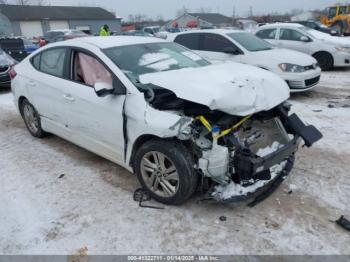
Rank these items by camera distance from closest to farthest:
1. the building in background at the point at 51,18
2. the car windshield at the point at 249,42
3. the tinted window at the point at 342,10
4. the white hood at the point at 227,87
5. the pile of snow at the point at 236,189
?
1. the white hood at the point at 227,87
2. the pile of snow at the point at 236,189
3. the car windshield at the point at 249,42
4. the tinted window at the point at 342,10
5. the building in background at the point at 51,18

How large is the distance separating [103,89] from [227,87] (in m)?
1.29

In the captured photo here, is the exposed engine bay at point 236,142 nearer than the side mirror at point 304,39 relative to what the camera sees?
Yes

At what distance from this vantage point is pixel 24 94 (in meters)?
4.91

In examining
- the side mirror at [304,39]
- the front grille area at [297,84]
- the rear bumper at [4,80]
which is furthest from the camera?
the side mirror at [304,39]

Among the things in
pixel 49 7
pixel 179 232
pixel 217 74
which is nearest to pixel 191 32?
pixel 217 74

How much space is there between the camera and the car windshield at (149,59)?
354 cm

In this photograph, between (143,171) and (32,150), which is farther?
(32,150)

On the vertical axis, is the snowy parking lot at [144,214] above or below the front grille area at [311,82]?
below

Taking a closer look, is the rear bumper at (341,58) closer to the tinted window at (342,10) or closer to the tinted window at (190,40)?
the tinted window at (190,40)

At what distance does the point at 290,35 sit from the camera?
1068 centimetres

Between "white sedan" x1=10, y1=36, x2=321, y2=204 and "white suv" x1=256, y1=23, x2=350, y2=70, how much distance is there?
7.69 meters

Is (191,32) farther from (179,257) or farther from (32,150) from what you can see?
(179,257)

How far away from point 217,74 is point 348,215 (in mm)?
1936

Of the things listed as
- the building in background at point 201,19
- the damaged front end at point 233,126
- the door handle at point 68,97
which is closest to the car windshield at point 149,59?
the damaged front end at point 233,126
